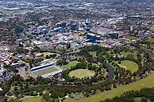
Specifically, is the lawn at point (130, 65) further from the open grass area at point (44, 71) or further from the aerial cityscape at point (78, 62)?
the open grass area at point (44, 71)

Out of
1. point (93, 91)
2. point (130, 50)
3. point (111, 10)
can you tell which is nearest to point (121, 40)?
point (130, 50)

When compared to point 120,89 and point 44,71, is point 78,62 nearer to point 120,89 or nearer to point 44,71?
point 44,71

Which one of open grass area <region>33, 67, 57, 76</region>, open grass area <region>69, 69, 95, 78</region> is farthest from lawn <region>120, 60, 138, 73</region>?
open grass area <region>33, 67, 57, 76</region>

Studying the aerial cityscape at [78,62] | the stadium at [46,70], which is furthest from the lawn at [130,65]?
the stadium at [46,70]

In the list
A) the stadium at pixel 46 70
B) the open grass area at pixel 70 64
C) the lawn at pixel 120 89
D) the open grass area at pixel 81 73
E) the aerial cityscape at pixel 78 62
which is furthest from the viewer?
the open grass area at pixel 70 64

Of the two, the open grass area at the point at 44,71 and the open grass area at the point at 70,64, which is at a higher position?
the open grass area at the point at 70,64

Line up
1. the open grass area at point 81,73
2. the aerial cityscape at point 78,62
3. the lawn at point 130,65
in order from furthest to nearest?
1. the lawn at point 130,65
2. the open grass area at point 81,73
3. the aerial cityscape at point 78,62

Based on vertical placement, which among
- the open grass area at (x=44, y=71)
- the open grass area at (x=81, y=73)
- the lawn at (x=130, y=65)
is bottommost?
the open grass area at (x=44, y=71)

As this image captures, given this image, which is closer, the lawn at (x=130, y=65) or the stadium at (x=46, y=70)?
the stadium at (x=46, y=70)

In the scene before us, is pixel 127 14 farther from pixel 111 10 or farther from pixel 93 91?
pixel 93 91

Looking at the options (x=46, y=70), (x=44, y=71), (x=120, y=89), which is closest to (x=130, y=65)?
Result: (x=120, y=89)
